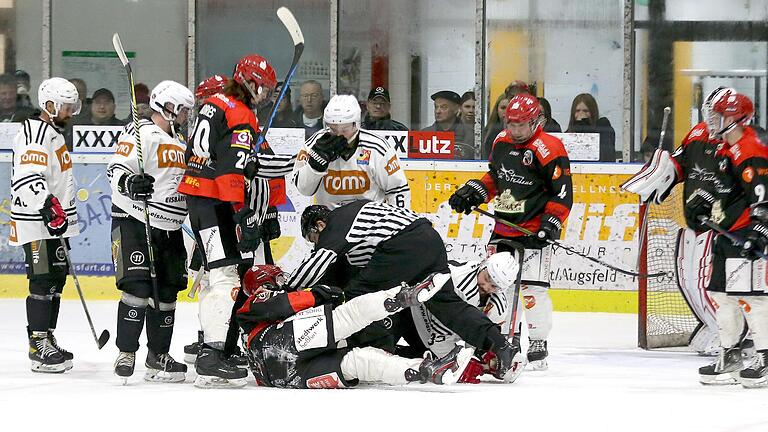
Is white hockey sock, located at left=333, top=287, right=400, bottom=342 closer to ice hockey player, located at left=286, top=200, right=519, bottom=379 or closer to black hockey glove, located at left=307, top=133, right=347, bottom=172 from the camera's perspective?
ice hockey player, located at left=286, top=200, right=519, bottom=379

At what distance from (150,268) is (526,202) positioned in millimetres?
1876

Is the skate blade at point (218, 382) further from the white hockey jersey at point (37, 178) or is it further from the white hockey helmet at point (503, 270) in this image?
the white hockey jersey at point (37, 178)

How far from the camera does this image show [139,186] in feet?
16.4

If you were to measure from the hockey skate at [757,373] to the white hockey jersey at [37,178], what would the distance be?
3.08 m

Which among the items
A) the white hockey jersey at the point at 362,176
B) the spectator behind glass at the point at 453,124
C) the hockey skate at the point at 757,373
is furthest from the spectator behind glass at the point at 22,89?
the hockey skate at the point at 757,373

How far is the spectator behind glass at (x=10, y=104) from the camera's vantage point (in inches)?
366

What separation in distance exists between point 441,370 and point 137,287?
1.38m

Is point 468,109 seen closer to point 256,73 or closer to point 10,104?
point 10,104

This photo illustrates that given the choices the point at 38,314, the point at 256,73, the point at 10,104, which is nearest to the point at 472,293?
the point at 256,73

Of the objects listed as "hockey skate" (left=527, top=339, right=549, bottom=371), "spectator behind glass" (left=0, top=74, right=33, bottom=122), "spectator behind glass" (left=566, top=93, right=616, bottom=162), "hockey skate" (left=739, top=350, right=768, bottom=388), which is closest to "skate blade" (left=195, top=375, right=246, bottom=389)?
"hockey skate" (left=527, top=339, right=549, bottom=371)

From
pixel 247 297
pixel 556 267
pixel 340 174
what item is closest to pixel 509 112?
pixel 340 174

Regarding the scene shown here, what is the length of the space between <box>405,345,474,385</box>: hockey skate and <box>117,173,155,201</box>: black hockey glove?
50.3 inches

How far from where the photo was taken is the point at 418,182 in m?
8.52

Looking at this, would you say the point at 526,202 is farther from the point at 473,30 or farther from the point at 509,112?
the point at 473,30
